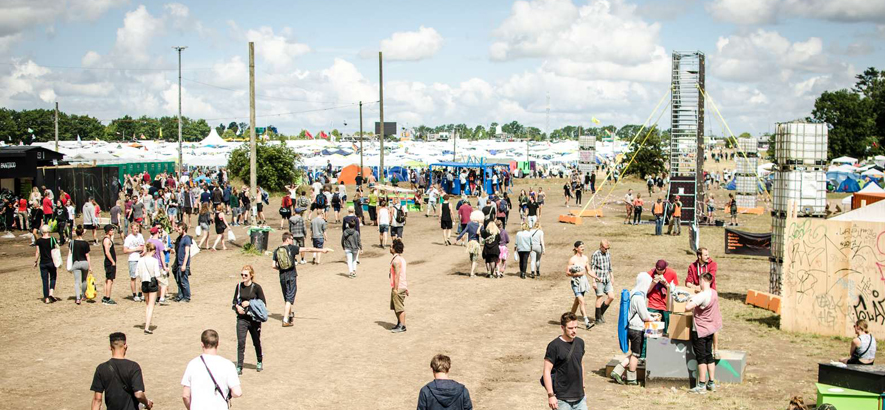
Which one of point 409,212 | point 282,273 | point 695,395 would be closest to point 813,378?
point 695,395

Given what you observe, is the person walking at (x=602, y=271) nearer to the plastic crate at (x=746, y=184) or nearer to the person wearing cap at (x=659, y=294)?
the person wearing cap at (x=659, y=294)

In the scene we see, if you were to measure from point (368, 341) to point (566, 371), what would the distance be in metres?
5.90

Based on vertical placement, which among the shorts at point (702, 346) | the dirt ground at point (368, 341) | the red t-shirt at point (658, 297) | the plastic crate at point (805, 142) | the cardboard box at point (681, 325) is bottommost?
the dirt ground at point (368, 341)

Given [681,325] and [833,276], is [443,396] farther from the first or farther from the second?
[833,276]

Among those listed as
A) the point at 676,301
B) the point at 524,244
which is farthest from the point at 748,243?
the point at 676,301

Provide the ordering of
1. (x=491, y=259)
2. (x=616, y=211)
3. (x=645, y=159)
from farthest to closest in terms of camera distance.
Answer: (x=645, y=159), (x=616, y=211), (x=491, y=259)

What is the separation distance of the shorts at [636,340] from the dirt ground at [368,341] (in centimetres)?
54

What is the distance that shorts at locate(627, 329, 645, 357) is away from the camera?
973cm

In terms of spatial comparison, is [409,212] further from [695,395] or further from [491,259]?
[695,395]

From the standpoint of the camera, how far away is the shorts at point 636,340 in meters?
9.73

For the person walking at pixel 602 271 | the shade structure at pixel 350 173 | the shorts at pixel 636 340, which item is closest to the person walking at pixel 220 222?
the person walking at pixel 602 271

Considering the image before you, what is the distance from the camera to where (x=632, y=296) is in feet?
31.8

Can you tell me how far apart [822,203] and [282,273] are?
993cm

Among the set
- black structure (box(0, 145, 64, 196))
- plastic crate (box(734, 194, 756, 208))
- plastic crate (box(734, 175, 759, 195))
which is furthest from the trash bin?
plastic crate (box(734, 175, 759, 195))
